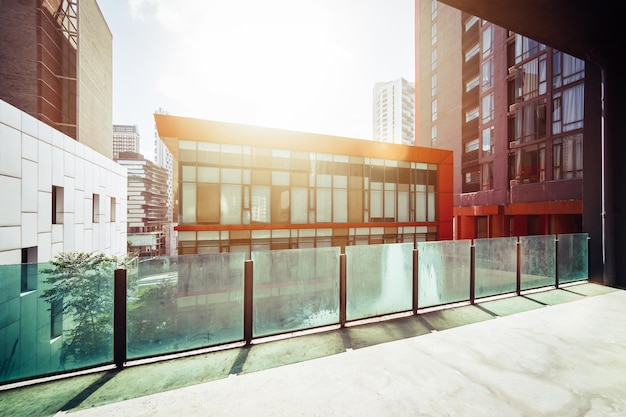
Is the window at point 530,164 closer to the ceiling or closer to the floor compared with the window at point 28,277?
closer to the ceiling

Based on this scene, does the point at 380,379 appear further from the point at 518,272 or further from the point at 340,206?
the point at 340,206

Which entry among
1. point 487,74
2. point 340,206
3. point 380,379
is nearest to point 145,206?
point 340,206

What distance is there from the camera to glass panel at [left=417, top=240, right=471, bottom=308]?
724 cm

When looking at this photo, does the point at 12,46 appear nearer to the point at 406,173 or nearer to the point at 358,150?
the point at 358,150

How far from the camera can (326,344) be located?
5332 mm

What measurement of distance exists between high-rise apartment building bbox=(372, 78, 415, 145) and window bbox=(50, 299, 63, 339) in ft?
430

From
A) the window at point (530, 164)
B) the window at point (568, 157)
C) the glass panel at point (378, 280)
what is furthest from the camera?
the window at point (530, 164)

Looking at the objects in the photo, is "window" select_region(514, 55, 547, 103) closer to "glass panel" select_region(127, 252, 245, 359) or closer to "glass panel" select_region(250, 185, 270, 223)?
"glass panel" select_region(250, 185, 270, 223)

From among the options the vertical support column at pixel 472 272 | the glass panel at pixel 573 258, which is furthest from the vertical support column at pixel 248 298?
the glass panel at pixel 573 258

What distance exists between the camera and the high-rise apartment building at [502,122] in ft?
70.3

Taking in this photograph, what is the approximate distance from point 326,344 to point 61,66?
145ft

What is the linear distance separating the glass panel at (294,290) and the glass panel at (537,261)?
6.80m

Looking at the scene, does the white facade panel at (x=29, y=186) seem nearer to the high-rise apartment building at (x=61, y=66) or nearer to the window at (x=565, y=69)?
the high-rise apartment building at (x=61, y=66)

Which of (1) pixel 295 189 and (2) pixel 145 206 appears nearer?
(1) pixel 295 189
